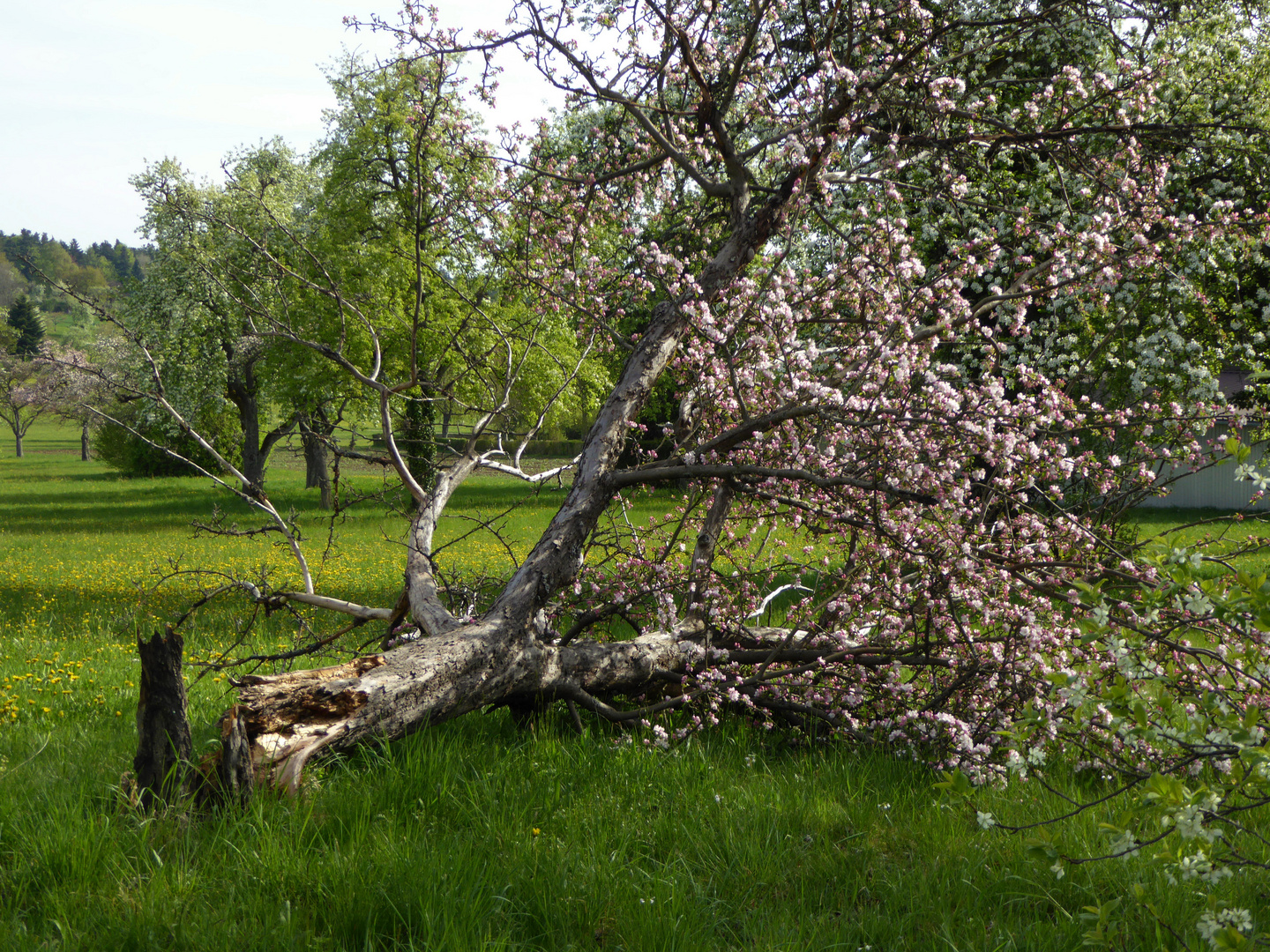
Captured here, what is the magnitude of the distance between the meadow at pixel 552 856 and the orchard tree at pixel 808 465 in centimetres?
31

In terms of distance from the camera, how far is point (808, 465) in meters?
5.26

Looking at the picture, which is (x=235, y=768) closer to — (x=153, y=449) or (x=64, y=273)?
(x=153, y=449)

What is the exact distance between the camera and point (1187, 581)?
204cm

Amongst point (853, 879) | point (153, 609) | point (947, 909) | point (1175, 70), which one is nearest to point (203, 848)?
point (853, 879)

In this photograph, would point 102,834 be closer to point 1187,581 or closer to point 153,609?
point 1187,581

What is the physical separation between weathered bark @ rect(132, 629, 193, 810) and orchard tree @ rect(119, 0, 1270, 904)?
29cm

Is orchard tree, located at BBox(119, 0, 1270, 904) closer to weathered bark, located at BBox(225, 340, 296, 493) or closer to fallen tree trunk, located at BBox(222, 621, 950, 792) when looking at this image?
fallen tree trunk, located at BBox(222, 621, 950, 792)

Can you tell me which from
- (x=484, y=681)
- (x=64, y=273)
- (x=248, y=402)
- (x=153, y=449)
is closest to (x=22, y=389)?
(x=153, y=449)

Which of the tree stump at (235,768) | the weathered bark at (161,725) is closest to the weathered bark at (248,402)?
the weathered bark at (161,725)

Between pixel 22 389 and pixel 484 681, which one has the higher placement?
pixel 22 389

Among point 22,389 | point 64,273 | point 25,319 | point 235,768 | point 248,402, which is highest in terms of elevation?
point 64,273

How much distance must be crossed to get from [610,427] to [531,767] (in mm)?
2269

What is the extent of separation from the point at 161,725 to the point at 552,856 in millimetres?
1833

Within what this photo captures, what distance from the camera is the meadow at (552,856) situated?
9.30 feet
